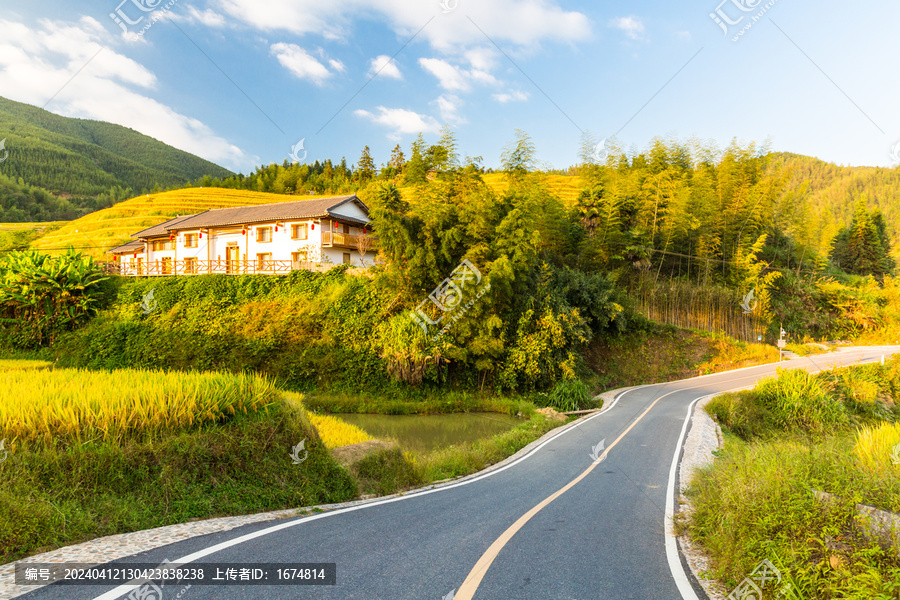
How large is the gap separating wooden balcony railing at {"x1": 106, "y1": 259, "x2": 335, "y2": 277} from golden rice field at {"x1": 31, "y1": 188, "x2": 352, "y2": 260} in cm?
1055

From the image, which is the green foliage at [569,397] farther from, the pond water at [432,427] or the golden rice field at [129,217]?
the golden rice field at [129,217]

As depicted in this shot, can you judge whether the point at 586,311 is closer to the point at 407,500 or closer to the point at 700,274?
the point at 700,274

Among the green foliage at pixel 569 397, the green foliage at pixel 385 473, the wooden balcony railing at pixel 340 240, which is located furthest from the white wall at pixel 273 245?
the green foliage at pixel 385 473

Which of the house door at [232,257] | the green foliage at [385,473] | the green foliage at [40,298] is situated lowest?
the green foliage at [385,473]

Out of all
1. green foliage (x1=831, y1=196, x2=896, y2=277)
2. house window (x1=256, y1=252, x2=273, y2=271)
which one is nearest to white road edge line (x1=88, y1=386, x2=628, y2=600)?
house window (x1=256, y1=252, x2=273, y2=271)

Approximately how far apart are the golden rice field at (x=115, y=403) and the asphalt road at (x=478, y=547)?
1.92 m

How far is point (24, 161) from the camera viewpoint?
259 ft

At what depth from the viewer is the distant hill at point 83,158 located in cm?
7756

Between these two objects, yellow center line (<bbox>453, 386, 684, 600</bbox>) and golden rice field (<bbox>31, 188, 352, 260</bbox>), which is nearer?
yellow center line (<bbox>453, 386, 684, 600</bbox>)

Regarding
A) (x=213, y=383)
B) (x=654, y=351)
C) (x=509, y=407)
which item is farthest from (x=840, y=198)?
(x=213, y=383)

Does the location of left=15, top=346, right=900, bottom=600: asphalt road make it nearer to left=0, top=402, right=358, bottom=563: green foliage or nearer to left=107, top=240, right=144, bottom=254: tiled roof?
left=0, top=402, right=358, bottom=563: green foliage

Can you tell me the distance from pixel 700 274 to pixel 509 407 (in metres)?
18.1

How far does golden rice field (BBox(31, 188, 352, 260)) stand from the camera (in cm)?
4112

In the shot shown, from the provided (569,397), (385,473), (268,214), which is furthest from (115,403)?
(268,214)
